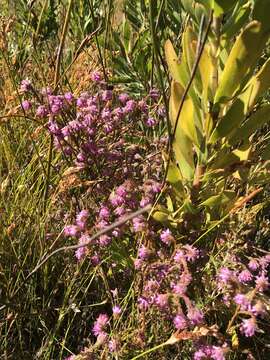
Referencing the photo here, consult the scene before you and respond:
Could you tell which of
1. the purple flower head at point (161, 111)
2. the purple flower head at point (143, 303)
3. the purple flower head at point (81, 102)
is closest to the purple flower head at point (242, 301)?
the purple flower head at point (143, 303)

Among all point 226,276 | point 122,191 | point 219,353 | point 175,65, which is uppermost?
point 175,65

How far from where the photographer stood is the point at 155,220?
1.36 meters

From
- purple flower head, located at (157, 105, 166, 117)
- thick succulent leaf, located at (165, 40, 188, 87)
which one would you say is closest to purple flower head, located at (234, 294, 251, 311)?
thick succulent leaf, located at (165, 40, 188, 87)

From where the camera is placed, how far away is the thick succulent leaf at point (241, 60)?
1166 mm

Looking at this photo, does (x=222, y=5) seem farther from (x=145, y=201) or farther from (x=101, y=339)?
(x=101, y=339)

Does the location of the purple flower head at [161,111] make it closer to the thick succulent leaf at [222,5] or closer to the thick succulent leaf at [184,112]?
the thick succulent leaf at [184,112]

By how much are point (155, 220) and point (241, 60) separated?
17.1 inches

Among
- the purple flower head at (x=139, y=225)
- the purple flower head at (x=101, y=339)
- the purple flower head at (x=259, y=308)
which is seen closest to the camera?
the purple flower head at (x=259, y=308)

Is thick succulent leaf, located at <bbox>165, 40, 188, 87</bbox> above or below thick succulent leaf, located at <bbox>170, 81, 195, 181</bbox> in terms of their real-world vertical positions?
above

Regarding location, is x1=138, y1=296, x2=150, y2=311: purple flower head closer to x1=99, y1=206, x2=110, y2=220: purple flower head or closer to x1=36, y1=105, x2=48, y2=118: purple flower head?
x1=99, y1=206, x2=110, y2=220: purple flower head

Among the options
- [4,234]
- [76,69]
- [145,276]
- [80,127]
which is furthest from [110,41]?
[145,276]

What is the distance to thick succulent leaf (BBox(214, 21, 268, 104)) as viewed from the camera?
117 cm

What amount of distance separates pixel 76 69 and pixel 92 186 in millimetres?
946

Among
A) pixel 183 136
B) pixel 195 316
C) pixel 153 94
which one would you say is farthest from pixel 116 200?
pixel 153 94
